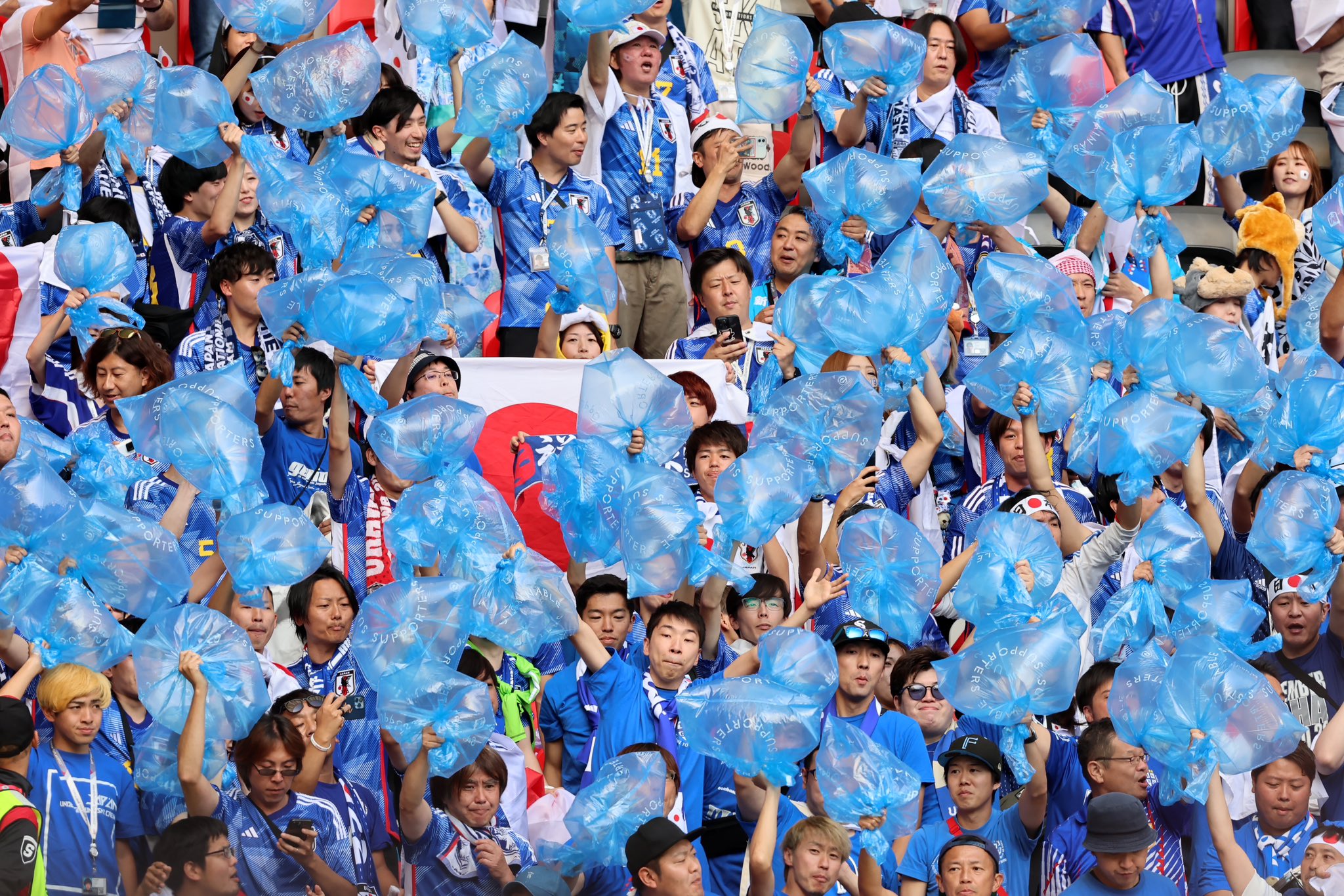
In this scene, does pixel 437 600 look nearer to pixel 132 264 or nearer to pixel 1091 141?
pixel 132 264

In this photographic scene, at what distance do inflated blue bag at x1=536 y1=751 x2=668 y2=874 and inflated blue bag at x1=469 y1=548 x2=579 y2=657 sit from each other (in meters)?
0.46

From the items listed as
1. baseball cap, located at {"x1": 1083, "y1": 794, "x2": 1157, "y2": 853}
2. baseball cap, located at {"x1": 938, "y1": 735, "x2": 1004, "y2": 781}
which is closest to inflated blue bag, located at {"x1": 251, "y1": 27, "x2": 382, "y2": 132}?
baseball cap, located at {"x1": 938, "y1": 735, "x2": 1004, "y2": 781}

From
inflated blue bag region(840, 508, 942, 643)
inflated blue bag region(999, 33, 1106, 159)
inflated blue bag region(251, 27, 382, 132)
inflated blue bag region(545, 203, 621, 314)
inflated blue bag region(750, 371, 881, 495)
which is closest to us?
inflated blue bag region(840, 508, 942, 643)

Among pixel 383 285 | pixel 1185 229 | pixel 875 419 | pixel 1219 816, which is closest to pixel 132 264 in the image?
pixel 383 285

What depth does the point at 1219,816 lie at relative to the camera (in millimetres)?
6152

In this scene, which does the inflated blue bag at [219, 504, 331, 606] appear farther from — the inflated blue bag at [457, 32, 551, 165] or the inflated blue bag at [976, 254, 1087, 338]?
the inflated blue bag at [976, 254, 1087, 338]

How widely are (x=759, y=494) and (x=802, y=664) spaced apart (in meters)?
0.73

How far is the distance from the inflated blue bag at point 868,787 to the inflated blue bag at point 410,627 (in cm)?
110

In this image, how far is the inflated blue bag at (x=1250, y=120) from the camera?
8383 mm

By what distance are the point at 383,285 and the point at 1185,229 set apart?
4.76m

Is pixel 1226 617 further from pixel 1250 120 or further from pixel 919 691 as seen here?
pixel 1250 120

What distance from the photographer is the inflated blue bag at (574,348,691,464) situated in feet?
22.6

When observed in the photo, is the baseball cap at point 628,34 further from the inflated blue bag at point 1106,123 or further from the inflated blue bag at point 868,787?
the inflated blue bag at point 868,787

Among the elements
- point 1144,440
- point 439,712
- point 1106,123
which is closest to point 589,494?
point 439,712
